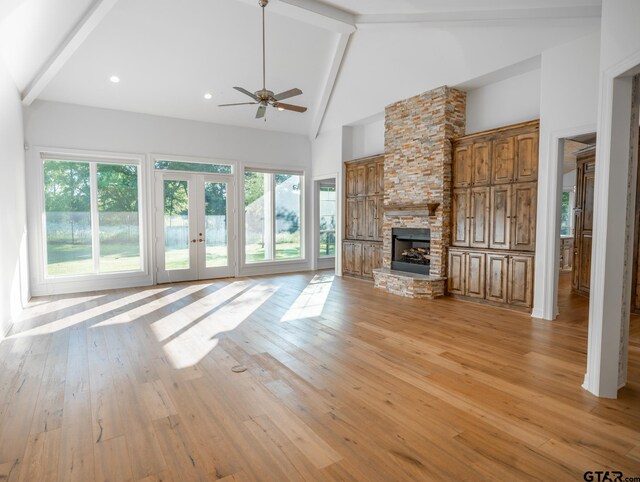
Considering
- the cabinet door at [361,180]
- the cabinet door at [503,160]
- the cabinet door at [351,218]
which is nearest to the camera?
the cabinet door at [503,160]

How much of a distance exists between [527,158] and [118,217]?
24.3 feet

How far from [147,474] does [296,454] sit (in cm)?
81

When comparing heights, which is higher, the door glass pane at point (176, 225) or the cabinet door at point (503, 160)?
the cabinet door at point (503, 160)

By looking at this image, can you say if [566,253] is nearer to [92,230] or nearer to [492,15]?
[492,15]

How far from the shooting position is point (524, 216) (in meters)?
5.41

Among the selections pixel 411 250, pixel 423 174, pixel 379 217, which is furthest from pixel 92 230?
pixel 423 174

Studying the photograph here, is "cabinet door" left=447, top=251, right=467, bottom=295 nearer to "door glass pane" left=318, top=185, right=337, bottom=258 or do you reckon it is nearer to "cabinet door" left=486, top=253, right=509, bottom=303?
"cabinet door" left=486, top=253, right=509, bottom=303

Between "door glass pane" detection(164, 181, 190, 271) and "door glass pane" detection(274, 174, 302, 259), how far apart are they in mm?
2281

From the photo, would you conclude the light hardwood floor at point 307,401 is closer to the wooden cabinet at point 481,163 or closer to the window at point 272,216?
the wooden cabinet at point 481,163

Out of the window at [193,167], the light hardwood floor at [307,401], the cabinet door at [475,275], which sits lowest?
the light hardwood floor at [307,401]

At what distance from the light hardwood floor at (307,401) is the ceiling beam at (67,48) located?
148 inches

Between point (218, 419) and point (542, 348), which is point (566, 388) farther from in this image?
point (218, 419)

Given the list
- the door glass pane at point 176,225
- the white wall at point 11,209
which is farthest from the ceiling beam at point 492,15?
the white wall at point 11,209

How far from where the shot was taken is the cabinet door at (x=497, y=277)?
5641 mm
